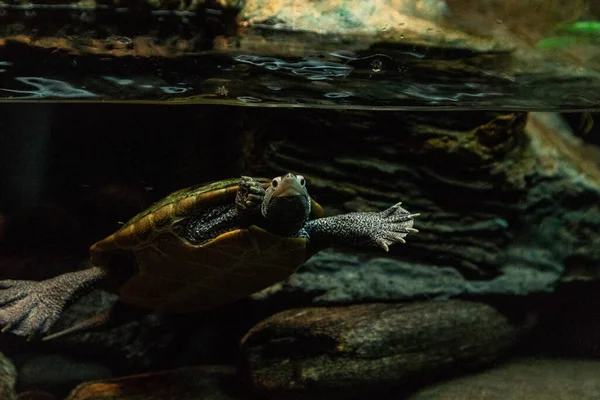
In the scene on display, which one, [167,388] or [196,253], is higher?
[196,253]

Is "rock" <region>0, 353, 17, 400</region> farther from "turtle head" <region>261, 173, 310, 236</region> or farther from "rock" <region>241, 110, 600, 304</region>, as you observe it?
"turtle head" <region>261, 173, 310, 236</region>

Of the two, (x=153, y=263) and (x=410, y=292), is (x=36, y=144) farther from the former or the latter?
(x=410, y=292)

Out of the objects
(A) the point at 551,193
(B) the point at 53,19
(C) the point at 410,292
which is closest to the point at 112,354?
(C) the point at 410,292

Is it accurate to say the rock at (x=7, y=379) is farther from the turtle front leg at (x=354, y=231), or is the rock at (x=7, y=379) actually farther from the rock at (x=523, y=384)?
the rock at (x=523, y=384)

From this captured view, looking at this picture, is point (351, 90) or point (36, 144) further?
point (36, 144)

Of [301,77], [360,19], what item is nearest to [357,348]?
[301,77]

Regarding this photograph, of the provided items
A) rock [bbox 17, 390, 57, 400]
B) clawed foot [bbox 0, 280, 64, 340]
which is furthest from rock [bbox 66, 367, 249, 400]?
clawed foot [bbox 0, 280, 64, 340]

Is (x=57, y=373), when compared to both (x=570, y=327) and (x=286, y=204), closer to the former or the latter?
(x=286, y=204)
